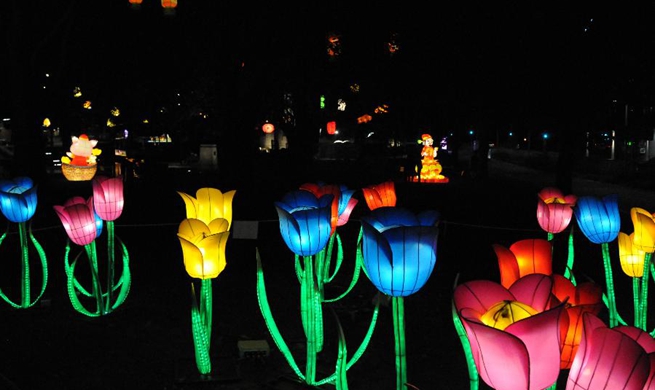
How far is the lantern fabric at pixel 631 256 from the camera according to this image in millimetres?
5742

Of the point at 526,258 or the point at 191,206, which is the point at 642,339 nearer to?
the point at 526,258

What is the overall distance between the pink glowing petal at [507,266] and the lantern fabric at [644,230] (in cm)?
232

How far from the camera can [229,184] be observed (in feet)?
52.6

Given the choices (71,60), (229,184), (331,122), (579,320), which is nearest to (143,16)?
(71,60)

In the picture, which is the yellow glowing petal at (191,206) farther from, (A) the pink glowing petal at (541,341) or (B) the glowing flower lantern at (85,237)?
(A) the pink glowing petal at (541,341)

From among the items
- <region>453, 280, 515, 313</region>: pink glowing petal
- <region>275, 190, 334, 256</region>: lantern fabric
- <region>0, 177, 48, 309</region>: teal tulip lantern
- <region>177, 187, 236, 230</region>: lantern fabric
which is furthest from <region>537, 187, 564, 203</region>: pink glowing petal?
<region>0, 177, 48, 309</region>: teal tulip lantern

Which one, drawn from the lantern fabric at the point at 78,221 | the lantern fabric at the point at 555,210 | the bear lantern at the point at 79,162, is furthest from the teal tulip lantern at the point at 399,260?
the bear lantern at the point at 79,162

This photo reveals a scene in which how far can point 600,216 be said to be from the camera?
6242 mm

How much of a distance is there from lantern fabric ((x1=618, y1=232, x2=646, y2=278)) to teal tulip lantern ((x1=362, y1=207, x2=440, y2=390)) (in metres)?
2.53

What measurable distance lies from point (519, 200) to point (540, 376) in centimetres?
1688

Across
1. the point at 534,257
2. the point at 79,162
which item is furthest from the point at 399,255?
the point at 79,162

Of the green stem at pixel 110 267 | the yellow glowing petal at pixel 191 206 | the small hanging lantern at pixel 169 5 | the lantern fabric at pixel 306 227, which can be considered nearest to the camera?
the lantern fabric at pixel 306 227

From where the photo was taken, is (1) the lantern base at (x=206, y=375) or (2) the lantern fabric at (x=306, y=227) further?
(1) the lantern base at (x=206, y=375)

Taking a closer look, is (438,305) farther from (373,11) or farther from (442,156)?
(442,156)
